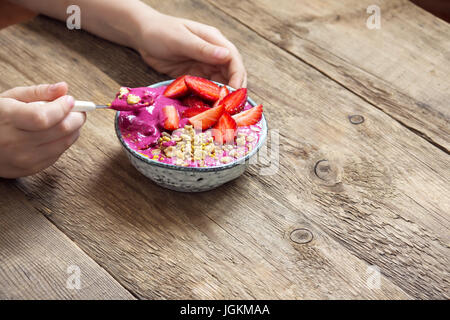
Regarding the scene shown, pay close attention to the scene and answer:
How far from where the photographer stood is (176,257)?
91 centimetres

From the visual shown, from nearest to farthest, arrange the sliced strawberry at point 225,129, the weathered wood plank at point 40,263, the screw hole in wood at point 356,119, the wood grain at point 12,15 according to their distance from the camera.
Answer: the weathered wood plank at point 40,263, the sliced strawberry at point 225,129, the screw hole in wood at point 356,119, the wood grain at point 12,15

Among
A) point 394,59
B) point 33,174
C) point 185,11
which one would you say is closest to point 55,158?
point 33,174

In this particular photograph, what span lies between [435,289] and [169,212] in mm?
484

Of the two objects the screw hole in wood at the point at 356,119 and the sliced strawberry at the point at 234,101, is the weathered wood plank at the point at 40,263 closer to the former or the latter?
the sliced strawberry at the point at 234,101

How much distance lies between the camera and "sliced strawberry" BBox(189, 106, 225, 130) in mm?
987

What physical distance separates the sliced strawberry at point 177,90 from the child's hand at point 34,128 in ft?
0.58

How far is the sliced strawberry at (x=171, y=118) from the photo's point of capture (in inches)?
38.5

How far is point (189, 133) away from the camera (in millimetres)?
978

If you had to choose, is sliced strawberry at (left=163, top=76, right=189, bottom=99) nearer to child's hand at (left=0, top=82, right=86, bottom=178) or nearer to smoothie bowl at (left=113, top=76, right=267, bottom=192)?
smoothie bowl at (left=113, top=76, right=267, bottom=192)

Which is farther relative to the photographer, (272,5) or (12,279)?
(272,5)

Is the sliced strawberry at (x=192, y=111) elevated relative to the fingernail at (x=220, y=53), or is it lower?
lower

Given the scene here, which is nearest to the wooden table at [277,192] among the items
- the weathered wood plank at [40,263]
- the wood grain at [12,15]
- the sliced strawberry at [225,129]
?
the weathered wood plank at [40,263]

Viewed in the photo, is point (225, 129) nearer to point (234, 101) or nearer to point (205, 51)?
point (234, 101)

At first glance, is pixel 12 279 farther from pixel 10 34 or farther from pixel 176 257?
pixel 10 34
